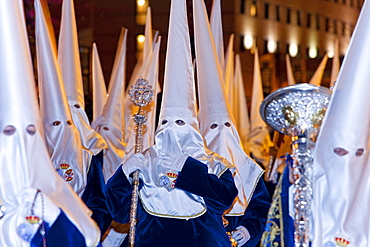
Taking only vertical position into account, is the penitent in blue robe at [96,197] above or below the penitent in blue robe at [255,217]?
above

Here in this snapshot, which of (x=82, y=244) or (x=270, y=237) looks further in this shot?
(x=270, y=237)

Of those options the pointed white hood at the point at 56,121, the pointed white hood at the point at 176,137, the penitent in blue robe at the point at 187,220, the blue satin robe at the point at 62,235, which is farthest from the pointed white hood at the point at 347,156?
the pointed white hood at the point at 56,121

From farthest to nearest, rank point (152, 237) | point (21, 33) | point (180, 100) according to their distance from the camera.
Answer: point (180, 100) < point (152, 237) < point (21, 33)

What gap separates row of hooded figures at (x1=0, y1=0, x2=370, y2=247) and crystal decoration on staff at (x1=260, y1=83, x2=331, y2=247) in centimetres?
47

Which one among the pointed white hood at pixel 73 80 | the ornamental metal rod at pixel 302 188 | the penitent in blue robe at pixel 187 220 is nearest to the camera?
the ornamental metal rod at pixel 302 188

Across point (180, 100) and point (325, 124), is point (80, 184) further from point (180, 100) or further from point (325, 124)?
point (325, 124)

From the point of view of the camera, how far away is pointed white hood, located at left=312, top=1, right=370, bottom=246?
405cm

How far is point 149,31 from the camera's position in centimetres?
916

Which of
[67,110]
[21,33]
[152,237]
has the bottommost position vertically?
[152,237]

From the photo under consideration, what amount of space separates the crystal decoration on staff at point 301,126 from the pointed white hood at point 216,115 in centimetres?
175

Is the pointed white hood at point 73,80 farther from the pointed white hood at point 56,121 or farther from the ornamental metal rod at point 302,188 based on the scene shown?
the ornamental metal rod at point 302,188

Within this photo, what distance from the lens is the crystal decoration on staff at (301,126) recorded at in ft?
13.4

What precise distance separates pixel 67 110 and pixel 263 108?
2.21 m

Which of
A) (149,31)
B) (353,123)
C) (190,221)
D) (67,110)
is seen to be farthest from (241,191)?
(149,31)
